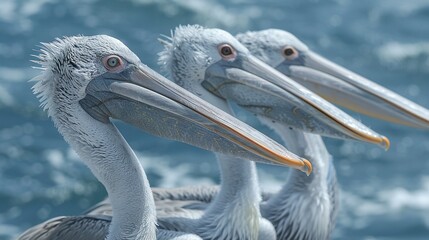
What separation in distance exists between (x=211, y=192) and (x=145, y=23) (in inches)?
300

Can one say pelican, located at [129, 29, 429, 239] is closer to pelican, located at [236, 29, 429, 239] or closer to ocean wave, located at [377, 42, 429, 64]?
pelican, located at [236, 29, 429, 239]

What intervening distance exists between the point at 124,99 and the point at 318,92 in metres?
2.26

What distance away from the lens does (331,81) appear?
8297 millimetres

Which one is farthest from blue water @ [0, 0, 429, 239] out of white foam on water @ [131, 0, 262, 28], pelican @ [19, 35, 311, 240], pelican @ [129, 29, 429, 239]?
pelican @ [19, 35, 311, 240]

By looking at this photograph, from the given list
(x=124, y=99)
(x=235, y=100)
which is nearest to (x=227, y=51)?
(x=235, y=100)

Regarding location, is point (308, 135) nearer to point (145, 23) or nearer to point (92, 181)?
point (92, 181)

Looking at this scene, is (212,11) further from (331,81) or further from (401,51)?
(331,81)

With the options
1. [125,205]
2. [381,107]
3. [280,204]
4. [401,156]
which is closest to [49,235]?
[125,205]

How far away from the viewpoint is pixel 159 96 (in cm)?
638

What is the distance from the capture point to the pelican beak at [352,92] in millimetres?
8125

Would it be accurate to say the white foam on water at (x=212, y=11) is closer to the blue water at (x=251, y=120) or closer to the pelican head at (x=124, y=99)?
the blue water at (x=251, y=120)

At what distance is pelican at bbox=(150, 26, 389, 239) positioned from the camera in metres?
7.45

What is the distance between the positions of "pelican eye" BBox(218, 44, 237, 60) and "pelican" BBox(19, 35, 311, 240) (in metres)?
→ 1.27

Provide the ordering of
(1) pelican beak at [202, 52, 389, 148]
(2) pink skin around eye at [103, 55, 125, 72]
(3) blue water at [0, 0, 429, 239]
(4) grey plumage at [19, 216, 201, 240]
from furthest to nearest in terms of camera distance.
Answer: (3) blue water at [0, 0, 429, 239], (1) pelican beak at [202, 52, 389, 148], (4) grey plumage at [19, 216, 201, 240], (2) pink skin around eye at [103, 55, 125, 72]
